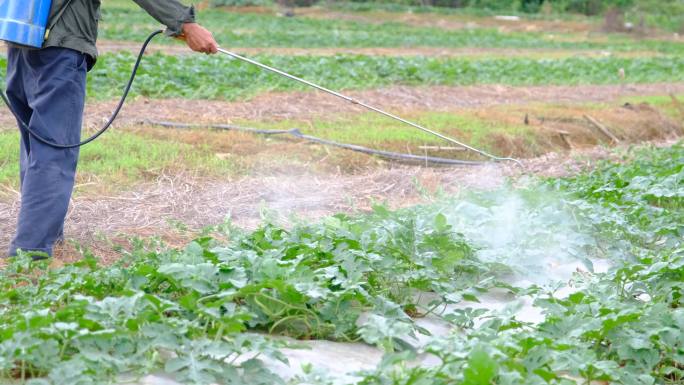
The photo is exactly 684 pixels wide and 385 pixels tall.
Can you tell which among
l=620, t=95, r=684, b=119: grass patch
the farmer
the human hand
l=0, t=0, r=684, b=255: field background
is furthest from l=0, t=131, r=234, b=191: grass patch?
l=620, t=95, r=684, b=119: grass patch

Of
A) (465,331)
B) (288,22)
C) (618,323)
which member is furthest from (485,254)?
(288,22)

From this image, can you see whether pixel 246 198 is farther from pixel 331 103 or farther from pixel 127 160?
pixel 331 103

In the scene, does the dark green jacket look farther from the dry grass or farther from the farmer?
the dry grass

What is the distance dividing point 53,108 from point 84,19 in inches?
19.8

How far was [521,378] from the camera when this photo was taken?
3.30 meters

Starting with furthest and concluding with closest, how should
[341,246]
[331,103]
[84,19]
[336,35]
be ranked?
[336,35], [331,103], [84,19], [341,246]

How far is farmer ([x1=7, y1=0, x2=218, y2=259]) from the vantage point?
17.0ft

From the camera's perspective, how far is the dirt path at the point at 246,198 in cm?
630

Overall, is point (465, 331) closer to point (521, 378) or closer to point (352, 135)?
point (521, 378)

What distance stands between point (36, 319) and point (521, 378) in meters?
1.64

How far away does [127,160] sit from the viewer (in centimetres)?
806

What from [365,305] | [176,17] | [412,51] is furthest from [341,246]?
[412,51]

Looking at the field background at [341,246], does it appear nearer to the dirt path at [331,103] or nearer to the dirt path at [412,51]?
the dirt path at [331,103]

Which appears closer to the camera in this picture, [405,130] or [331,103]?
[405,130]
